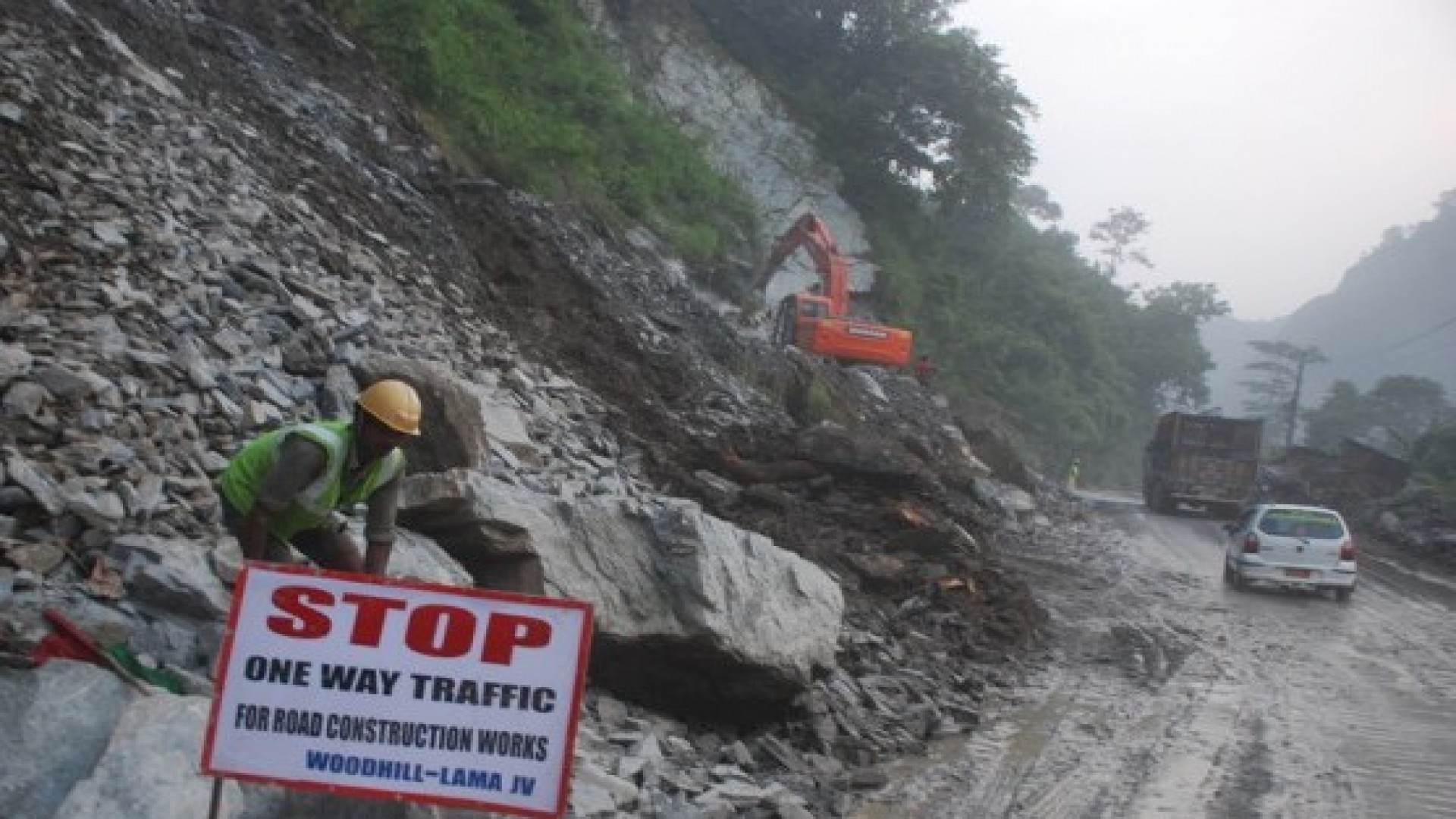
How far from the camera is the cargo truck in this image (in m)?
28.2

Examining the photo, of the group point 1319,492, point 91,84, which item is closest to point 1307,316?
point 1319,492

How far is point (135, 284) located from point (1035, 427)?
4180 cm

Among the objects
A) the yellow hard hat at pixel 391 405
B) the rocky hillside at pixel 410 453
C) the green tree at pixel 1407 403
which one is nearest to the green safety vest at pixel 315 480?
the yellow hard hat at pixel 391 405

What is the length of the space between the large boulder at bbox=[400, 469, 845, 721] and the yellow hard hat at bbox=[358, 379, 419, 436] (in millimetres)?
1968

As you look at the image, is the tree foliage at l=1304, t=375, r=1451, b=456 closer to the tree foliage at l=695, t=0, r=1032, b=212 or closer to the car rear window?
the tree foliage at l=695, t=0, r=1032, b=212

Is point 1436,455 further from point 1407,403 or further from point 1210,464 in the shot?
point 1407,403

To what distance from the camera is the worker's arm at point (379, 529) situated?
491cm

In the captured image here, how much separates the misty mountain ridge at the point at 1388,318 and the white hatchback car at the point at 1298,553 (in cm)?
8354

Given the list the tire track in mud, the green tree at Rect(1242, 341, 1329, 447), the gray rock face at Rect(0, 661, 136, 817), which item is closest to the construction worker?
the gray rock face at Rect(0, 661, 136, 817)

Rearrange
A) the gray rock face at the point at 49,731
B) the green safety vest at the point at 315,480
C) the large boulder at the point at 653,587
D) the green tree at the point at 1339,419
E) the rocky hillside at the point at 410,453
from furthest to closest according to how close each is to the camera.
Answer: the green tree at the point at 1339,419 < the large boulder at the point at 653,587 < the rocky hillside at the point at 410,453 < the green safety vest at the point at 315,480 < the gray rock face at the point at 49,731

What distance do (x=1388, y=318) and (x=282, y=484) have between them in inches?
5409

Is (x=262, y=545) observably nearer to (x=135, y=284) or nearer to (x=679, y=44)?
(x=135, y=284)

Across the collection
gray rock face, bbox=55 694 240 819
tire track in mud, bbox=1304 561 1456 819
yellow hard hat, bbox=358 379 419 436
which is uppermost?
yellow hard hat, bbox=358 379 419 436

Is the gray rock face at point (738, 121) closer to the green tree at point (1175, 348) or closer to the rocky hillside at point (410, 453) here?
the rocky hillside at point (410, 453)
